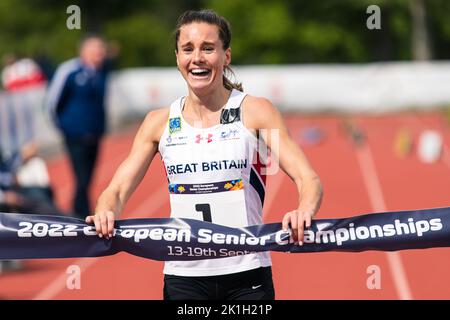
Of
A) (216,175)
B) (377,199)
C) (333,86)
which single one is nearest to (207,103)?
(216,175)

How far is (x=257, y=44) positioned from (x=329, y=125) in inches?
616

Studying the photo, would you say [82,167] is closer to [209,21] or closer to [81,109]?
[81,109]

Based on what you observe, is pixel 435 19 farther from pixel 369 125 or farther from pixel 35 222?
pixel 35 222

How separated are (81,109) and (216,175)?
7355mm

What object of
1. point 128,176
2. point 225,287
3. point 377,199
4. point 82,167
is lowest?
point 225,287

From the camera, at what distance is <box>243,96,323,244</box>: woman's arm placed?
369 centimetres

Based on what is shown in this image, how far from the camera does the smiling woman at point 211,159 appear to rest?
3.85 metres

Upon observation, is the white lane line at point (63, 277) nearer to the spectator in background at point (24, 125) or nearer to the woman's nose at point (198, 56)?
the spectator in background at point (24, 125)

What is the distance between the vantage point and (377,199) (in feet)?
44.4

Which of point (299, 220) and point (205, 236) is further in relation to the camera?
point (205, 236)

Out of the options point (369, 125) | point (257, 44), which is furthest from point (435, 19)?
point (369, 125)

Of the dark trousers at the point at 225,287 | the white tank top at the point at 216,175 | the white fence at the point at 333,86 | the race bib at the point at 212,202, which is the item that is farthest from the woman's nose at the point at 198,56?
the white fence at the point at 333,86

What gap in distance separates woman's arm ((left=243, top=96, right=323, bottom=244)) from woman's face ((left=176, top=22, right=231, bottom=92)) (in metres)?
0.20

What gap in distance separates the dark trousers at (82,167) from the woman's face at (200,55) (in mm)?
7196
